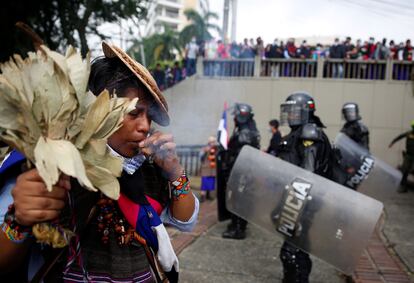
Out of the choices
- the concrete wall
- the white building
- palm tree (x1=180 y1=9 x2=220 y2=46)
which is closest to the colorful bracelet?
the concrete wall

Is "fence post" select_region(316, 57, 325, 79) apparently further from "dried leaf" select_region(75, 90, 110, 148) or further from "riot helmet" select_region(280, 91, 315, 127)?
"dried leaf" select_region(75, 90, 110, 148)

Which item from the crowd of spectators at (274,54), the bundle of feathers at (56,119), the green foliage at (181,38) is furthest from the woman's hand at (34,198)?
the green foliage at (181,38)

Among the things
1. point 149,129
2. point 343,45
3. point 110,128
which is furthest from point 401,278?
point 343,45

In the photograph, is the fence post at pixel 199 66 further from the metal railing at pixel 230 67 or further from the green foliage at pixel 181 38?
the green foliage at pixel 181 38

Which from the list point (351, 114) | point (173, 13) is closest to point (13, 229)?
point (351, 114)

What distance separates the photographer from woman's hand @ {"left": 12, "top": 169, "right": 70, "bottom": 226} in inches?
38.5

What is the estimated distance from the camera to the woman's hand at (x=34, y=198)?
3.21 feet

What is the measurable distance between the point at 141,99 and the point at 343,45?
13.6 metres

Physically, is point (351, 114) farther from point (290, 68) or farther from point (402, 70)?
point (402, 70)

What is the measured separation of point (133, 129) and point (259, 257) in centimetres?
359

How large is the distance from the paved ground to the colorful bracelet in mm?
2597

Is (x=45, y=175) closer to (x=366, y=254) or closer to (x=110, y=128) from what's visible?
(x=110, y=128)

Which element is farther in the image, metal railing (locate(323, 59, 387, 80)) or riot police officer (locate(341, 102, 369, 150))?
metal railing (locate(323, 59, 387, 80))

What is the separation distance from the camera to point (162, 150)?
4.42 ft
